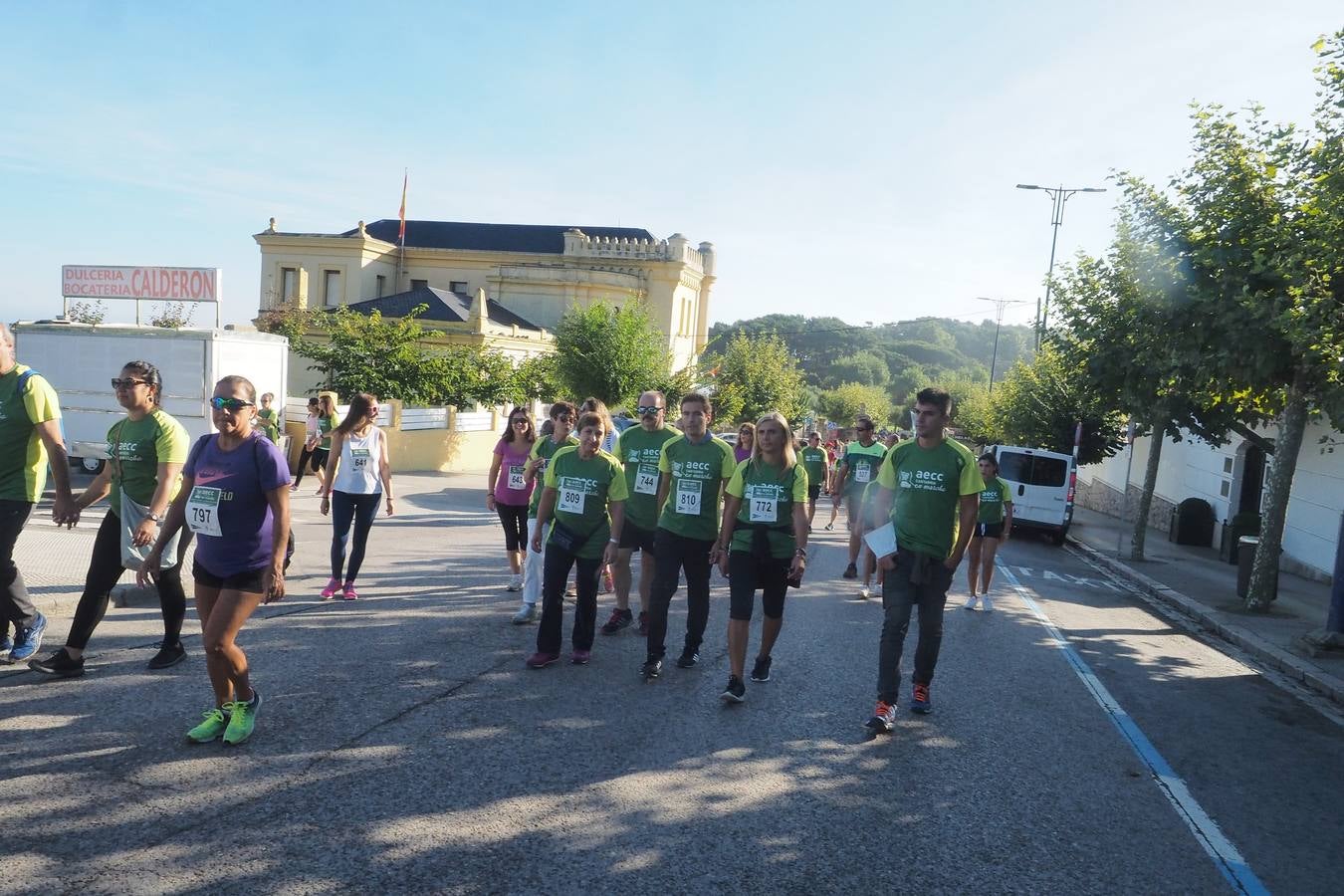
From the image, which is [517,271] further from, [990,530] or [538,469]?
[538,469]

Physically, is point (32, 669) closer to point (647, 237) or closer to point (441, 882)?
point (441, 882)

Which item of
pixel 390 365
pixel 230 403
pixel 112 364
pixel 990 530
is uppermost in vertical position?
pixel 390 365

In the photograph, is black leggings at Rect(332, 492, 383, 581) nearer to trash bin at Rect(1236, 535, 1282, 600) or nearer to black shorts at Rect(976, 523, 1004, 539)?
black shorts at Rect(976, 523, 1004, 539)

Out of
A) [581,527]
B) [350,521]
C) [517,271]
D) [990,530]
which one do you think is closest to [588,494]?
[581,527]

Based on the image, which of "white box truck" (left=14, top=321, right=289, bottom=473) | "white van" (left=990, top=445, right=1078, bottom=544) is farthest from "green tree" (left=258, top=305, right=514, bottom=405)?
"white van" (left=990, top=445, right=1078, bottom=544)

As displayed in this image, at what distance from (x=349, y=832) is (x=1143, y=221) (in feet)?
44.9

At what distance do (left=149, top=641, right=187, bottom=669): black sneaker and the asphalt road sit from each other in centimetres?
10

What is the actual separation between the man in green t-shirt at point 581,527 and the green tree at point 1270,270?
24.0 feet

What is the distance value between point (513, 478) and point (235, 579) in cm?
440

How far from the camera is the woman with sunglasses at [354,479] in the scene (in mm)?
8523

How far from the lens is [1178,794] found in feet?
17.7

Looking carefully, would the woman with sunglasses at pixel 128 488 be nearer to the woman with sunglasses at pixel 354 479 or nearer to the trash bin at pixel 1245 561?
the woman with sunglasses at pixel 354 479

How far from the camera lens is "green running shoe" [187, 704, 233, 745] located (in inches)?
194

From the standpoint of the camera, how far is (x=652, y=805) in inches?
180
